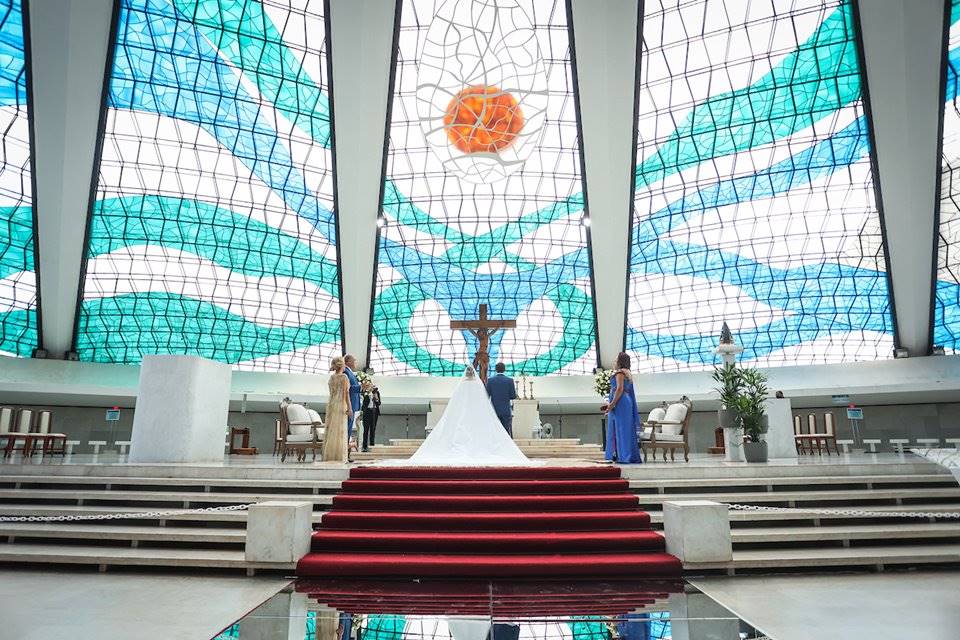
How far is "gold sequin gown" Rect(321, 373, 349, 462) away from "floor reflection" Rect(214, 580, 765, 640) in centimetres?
541

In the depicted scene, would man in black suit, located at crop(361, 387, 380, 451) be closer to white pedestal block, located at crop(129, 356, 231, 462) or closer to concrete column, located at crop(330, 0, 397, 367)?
white pedestal block, located at crop(129, 356, 231, 462)

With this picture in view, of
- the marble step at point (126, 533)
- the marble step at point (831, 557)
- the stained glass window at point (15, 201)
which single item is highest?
the stained glass window at point (15, 201)

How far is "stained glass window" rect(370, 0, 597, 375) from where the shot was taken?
2122cm

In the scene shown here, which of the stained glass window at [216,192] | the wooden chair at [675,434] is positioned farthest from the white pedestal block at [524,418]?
the stained glass window at [216,192]

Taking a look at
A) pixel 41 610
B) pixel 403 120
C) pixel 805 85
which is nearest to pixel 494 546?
pixel 41 610

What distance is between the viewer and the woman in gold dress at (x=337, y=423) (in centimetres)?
1151

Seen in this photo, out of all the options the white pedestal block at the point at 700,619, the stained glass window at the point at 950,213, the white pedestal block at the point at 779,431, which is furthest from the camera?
the stained glass window at the point at 950,213

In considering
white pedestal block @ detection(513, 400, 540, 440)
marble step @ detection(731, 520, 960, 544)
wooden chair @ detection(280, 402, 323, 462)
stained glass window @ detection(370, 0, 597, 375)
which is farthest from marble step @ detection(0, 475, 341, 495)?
stained glass window @ detection(370, 0, 597, 375)

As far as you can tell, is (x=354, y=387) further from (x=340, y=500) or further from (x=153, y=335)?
(x=153, y=335)

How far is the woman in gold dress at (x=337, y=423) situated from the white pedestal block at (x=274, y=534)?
4843 millimetres

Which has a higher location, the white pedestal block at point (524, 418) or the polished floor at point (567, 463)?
the white pedestal block at point (524, 418)

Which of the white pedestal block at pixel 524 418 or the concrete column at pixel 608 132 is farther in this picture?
the concrete column at pixel 608 132

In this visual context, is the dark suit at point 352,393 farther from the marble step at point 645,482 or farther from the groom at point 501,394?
the marble step at point 645,482

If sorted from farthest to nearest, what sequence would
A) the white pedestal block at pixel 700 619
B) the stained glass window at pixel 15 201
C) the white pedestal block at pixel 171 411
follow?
the stained glass window at pixel 15 201 → the white pedestal block at pixel 171 411 → the white pedestal block at pixel 700 619
